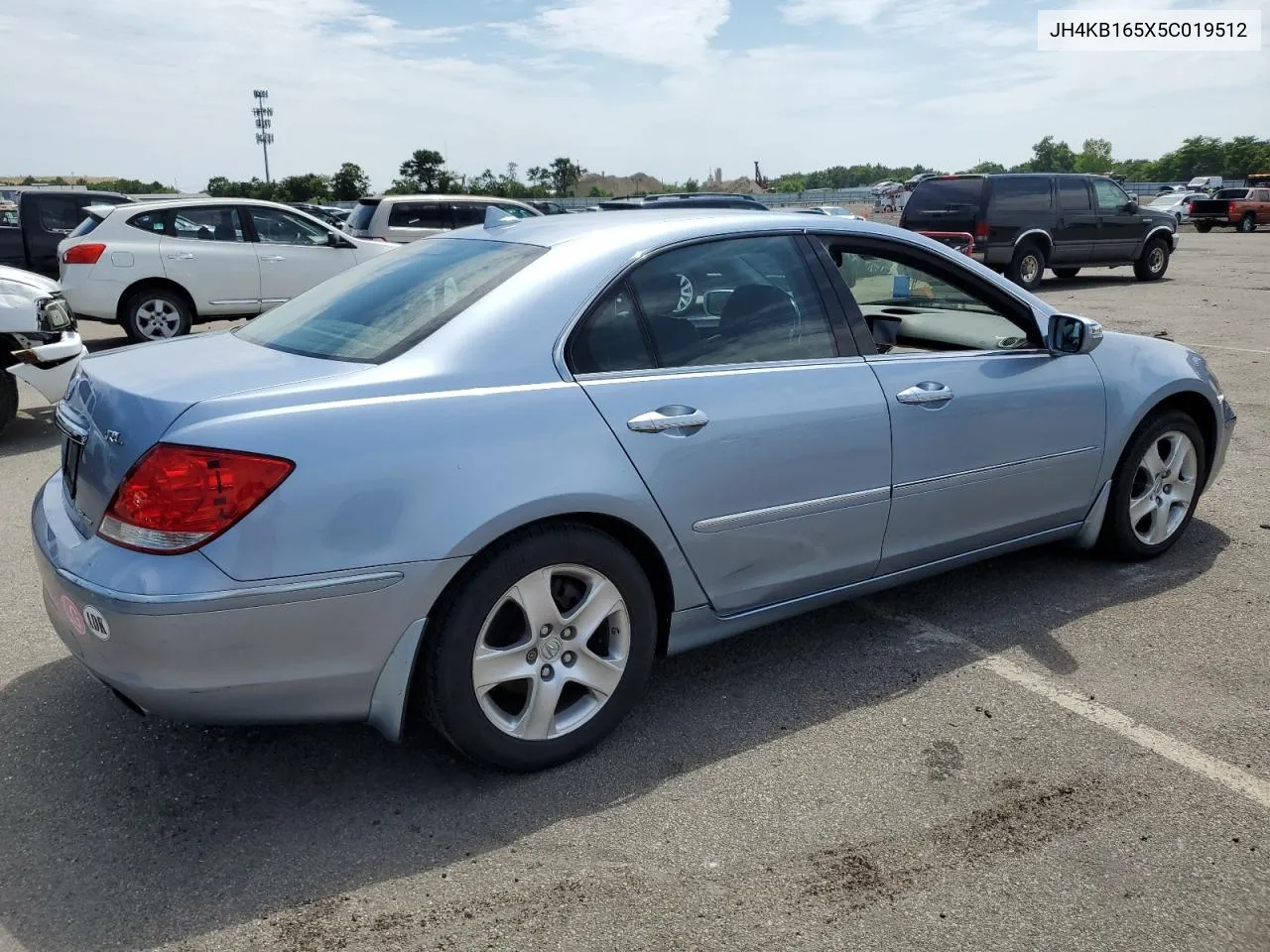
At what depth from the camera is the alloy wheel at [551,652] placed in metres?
2.96

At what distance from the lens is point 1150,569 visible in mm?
4730

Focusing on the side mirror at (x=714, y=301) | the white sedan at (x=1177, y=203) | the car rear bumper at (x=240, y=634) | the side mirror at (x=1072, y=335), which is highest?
the side mirror at (x=714, y=301)

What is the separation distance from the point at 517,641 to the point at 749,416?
3.26ft

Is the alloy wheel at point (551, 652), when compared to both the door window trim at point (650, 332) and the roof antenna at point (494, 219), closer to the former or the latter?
the door window trim at point (650, 332)

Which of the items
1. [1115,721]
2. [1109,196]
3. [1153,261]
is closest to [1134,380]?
[1115,721]

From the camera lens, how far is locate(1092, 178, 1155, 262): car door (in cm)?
1864

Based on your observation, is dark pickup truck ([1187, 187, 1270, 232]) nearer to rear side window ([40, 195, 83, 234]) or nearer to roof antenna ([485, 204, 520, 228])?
rear side window ([40, 195, 83, 234])

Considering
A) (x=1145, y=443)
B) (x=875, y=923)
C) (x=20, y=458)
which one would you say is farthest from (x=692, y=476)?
(x=20, y=458)

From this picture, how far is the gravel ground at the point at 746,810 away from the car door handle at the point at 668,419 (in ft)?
3.16

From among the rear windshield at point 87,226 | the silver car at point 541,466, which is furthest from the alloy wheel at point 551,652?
the rear windshield at point 87,226

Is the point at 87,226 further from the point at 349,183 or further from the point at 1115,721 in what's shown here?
the point at 349,183

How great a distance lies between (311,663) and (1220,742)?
8.76 ft

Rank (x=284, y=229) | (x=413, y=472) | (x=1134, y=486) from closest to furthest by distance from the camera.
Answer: (x=413, y=472) → (x=1134, y=486) → (x=284, y=229)

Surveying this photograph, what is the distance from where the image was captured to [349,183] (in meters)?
60.8
